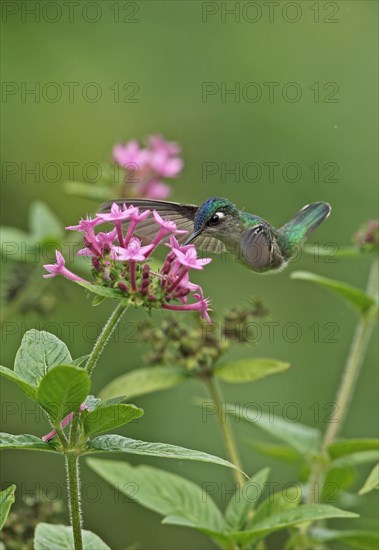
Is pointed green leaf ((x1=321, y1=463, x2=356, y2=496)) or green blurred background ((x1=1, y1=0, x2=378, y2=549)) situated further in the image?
green blurred background ((x1=1, y1=0, x2=378, y2=549))

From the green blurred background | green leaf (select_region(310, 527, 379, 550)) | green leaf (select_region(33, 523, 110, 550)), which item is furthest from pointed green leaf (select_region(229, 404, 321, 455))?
the green blurred background

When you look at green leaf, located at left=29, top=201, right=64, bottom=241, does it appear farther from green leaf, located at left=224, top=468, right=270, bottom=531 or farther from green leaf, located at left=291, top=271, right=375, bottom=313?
green leaf, located at left=224, top=468, right=270, bottom=531

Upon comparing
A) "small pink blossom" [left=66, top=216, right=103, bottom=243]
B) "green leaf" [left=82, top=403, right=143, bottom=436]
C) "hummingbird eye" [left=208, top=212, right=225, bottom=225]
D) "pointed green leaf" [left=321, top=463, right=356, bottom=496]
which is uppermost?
"small pink blossom" [left=66, top=216, right=103, bottom=243]

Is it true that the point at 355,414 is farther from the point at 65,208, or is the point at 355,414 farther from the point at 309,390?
the point at 65,208

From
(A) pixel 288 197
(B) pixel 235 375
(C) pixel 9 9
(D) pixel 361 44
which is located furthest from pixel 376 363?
(C) pixel 9 9

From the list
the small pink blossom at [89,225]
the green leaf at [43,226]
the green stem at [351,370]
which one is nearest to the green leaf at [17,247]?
the green leaf at [43,226]

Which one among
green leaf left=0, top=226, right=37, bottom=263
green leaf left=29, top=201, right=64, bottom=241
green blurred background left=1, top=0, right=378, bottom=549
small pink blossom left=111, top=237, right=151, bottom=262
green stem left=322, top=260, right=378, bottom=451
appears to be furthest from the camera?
green blurred background left=1, top=0, right=378, bottom=549

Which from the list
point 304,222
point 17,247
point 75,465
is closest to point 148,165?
point 17,247

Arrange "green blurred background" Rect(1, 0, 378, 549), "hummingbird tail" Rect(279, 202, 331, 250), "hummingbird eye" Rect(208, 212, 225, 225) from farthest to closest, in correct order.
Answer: "green blurred background" Rect(1, 0, 378, 549), "hummingbird tail" Rect(279, 202, 331, 250), "hummingbird eye" Rect(208, 212, 225, 225)
